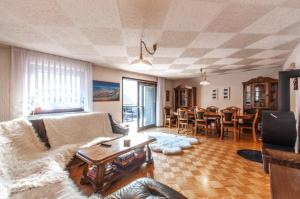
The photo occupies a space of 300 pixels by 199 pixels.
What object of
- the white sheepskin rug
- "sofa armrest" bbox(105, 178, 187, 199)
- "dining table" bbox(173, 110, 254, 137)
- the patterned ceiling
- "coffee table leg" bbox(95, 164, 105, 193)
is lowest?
the white sheepskin rug

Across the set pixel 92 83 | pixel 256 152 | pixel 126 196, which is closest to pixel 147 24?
pixel 126 196

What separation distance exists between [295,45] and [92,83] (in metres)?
4.24

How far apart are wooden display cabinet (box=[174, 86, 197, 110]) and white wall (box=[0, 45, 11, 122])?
5598 millimetres

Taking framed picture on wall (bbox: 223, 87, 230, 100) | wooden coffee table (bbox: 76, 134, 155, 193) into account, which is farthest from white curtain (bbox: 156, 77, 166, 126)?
wooden coffee table (bbox: 76, 134, 155, 193)

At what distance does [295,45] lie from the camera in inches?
99.8

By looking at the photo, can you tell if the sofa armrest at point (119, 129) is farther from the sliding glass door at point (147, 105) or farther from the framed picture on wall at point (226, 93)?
the framed picture on wall at point (226, 93)

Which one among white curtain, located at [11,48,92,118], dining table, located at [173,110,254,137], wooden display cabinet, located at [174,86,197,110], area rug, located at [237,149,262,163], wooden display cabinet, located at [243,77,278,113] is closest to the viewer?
white curtain, located at [11,48,92,118]

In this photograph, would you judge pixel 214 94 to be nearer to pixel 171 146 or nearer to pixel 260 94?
pixel 260 94

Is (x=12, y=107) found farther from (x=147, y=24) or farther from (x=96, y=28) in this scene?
(x=147, y=24)

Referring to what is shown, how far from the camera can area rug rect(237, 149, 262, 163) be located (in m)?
2.90

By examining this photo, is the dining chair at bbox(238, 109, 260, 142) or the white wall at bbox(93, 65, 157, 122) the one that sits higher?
the white wall at bbox(93, 65, 157, 122)

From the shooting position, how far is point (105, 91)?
166 inches

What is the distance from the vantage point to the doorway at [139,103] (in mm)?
5423

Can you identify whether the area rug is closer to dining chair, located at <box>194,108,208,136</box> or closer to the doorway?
dining chair, located at <box>194,108,208,136</box>
